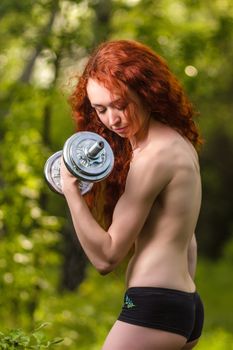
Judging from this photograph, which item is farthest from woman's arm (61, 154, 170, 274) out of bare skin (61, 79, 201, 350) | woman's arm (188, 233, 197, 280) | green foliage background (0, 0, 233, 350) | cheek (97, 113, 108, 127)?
green foliage background (0, 0, 233, 350)

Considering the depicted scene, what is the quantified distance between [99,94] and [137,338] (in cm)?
81

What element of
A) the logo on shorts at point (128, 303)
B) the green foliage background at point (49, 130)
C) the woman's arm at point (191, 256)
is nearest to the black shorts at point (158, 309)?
the logo on shorts at point (128, 303)

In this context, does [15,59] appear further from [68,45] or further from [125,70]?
[125,70]

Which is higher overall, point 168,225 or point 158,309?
point 168,225

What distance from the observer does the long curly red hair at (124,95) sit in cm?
330

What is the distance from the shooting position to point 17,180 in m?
7.03

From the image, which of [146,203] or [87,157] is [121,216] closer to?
[146,203]

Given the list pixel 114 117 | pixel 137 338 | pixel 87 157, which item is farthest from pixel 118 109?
pixel 137 338

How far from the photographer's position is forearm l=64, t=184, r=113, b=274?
3191mm

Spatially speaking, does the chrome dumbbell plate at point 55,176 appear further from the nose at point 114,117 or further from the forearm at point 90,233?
the nose at point 114,117

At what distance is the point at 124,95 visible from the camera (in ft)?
10.8

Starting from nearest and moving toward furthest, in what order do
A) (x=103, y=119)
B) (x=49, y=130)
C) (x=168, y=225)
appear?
(x=168, y=225) → (x=103, y=119) → (x=49, y=130)

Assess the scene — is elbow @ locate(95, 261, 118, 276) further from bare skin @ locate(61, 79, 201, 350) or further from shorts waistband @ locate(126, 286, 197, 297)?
shorts waistband @ locate(126, 286, 197, 297)

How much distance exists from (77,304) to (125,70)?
4957 mm
